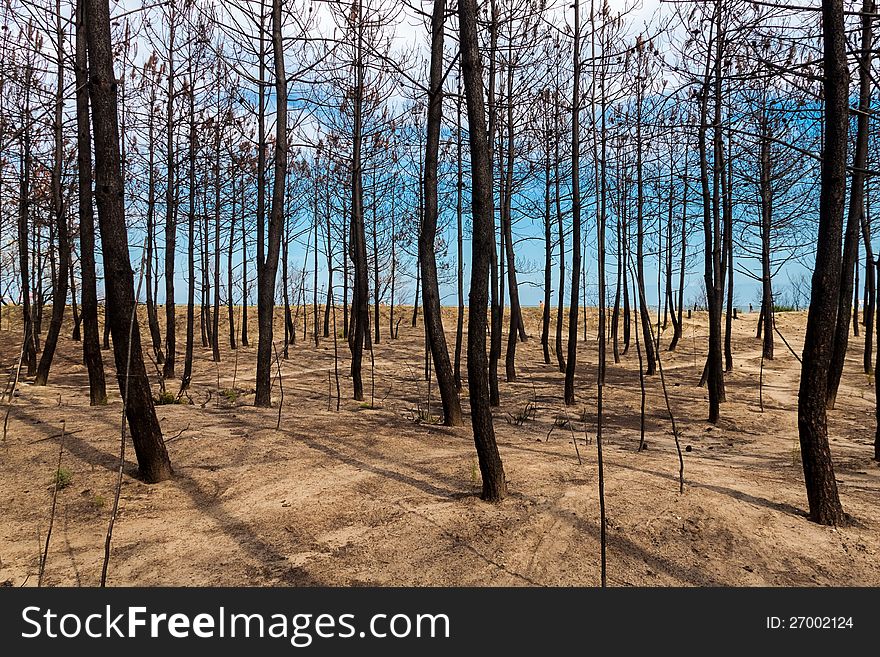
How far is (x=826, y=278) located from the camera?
14.8 ft

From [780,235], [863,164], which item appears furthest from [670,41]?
[780,235]

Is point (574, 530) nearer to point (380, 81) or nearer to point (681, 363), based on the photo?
point (380, 81)

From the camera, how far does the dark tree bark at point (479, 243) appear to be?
185 inches

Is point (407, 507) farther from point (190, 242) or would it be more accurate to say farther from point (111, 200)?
point (190, 242)

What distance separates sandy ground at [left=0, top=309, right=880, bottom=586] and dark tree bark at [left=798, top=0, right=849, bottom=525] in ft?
1.23

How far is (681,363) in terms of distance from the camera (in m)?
18.2

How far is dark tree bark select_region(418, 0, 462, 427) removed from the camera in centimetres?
827

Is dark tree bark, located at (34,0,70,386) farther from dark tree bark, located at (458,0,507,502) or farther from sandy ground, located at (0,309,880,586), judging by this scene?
dark tree bark, located at (458,0,507,502)

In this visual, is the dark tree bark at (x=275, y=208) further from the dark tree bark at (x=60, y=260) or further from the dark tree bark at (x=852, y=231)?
the dark tree bark at (x=852, y=231)

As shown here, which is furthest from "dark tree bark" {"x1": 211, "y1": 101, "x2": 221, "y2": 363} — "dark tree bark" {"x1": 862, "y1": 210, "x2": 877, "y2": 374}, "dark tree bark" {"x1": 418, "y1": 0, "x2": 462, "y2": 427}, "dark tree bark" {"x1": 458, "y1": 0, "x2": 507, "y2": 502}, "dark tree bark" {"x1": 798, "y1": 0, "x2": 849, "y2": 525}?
"dark tree bark" {"x1": 862, "y1": 210, "x2": 877, "y2": 374}

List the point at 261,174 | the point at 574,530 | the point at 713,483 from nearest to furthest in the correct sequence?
1. the point at 574,530
2. the point at 713,483
3. the point at 261,174

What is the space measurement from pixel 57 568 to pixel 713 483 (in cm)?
578

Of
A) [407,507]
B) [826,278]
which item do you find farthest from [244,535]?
[826,278]

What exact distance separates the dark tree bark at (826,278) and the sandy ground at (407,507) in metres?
0.37
